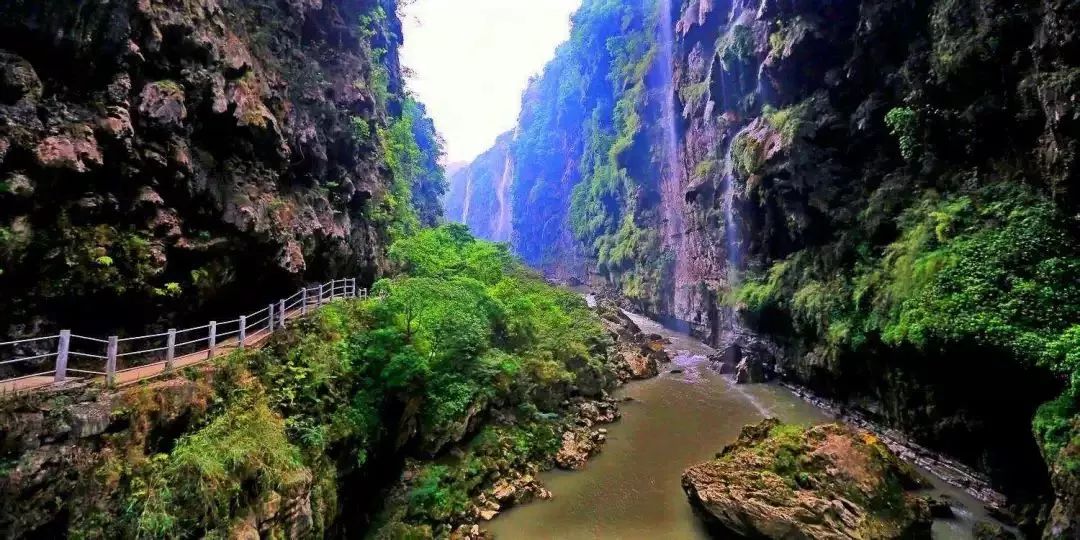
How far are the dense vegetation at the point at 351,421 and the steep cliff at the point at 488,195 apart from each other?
3701 inches

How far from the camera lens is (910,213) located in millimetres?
15609

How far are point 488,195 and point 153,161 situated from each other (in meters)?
124

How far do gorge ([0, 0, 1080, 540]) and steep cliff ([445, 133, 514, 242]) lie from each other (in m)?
91.3

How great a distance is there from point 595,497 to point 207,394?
10.0 m

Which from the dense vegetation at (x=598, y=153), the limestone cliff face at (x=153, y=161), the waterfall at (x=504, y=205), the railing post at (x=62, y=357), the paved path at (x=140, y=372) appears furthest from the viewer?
the waterfall at (x=504, y=205)

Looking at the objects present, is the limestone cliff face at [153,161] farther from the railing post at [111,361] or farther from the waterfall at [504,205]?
the waterfall at [504,205]

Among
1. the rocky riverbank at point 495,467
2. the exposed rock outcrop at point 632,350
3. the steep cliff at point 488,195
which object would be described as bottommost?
the rocky riverbank at point 495,467

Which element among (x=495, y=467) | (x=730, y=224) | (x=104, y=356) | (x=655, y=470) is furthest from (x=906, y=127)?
(x=104, y=356)

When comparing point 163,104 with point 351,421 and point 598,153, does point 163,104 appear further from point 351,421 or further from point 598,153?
point 598,153

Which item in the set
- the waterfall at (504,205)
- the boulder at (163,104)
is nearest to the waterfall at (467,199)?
the waterfall at (504,205)

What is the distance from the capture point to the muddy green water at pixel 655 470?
39.7 ft

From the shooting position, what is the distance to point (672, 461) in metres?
15.8

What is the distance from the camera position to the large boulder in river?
10312 millimetres

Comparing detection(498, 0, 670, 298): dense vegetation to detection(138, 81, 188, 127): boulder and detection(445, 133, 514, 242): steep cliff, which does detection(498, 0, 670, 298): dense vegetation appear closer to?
detection(445, 133, 514, 242): steep cliff
